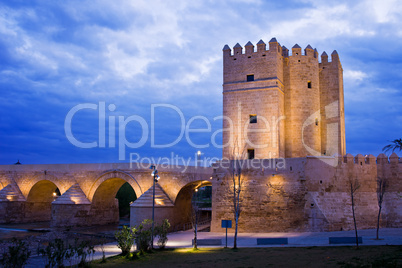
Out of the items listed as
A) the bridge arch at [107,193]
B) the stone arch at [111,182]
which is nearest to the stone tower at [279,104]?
the stone arch at [111,182]

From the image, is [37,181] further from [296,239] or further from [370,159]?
[370,159]

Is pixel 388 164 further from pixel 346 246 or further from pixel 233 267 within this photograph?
pixel 233 267

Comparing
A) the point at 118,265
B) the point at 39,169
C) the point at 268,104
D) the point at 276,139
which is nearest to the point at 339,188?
the point at 276,139

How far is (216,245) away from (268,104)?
413 inches

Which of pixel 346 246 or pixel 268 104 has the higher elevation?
pixel 268 104

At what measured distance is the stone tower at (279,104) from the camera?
2338cm

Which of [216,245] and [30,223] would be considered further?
[30,223]

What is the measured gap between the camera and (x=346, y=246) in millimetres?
14398

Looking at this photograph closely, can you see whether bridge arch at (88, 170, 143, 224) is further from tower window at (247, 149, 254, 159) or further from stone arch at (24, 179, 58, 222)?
tower window at (247, 149, 254, 159)

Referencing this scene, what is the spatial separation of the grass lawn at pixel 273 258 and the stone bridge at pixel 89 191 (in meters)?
8.70

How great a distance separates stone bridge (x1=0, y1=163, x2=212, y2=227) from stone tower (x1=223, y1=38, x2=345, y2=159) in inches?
163

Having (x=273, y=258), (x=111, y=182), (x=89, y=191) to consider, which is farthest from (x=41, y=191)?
(x=273, y=258)

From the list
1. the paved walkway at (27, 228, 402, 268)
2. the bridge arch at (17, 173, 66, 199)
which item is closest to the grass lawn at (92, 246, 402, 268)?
the paved walkway at (27, 228, 402, 268)

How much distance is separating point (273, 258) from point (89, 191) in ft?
61.4
